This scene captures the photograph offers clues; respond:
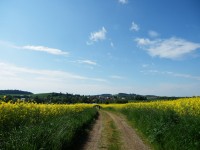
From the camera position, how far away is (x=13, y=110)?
1410cm

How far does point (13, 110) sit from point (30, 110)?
2.83 m

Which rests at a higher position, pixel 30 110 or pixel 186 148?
pixel 30 110

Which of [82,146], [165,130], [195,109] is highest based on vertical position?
[195,109]

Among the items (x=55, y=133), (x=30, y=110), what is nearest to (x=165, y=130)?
(x=55, y=133)

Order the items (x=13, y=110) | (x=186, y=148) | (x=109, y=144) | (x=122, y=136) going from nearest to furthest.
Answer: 1. (x=186, y=148)
2. (x=13, y=110)
3. (x=109, y=144)
4. (x=122, y=136)

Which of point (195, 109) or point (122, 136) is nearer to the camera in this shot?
point (195, 109)

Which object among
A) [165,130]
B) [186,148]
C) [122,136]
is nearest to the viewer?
[186,148]

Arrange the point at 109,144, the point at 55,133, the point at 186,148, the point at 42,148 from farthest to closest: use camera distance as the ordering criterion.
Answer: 1. the point at 109,144
2. the point at 55,133
3. the point at 186,148
4. the point at 42,148

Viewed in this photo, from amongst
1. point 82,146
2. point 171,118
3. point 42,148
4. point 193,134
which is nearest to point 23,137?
point 42,148

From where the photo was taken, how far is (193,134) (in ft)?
40.3

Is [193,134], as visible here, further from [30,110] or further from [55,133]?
[30,110]

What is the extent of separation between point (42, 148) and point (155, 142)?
758cm

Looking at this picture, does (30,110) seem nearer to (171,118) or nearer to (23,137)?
(23,137)

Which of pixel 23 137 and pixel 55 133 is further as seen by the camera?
pixel 55 133
